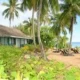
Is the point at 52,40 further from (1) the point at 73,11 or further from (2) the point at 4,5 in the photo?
(1) the point at 73,11

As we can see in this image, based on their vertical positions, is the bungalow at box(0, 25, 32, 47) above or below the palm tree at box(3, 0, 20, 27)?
below

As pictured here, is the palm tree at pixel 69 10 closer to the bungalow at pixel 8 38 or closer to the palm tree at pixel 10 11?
the bungalow at pixel 8 38

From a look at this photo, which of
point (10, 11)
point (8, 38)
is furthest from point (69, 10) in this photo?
point (10, 11)

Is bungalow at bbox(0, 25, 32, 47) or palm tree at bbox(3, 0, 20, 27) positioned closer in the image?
bungalow at bbox(0, 25, 32, 47)

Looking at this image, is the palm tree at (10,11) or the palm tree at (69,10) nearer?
the palm tree at (69,10)

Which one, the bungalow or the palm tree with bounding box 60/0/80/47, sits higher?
the palm tree with bounding box 60/0/80/47

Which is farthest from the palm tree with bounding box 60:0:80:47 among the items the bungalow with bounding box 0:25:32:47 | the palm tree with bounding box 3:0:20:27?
the palm tree with bounding box 3:0:20:27

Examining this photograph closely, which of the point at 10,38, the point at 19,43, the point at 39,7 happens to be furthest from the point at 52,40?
the point at 39,7

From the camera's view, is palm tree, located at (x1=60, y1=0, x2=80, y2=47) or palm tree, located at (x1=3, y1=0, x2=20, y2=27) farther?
palm tree, located at (x1=3, y1=0, x2=20, y2=27)

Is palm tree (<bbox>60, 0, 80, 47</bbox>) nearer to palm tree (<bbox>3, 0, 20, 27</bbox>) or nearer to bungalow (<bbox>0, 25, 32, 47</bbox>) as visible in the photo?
bungalow (<bbox>0, 25, 32, 47</bbox>)

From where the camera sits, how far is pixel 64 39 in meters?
65.6

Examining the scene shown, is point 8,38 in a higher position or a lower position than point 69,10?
lower

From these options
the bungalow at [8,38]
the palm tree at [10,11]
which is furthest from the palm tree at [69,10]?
the palm tree at [10,11]

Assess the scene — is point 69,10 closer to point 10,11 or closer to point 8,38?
point 8,38
